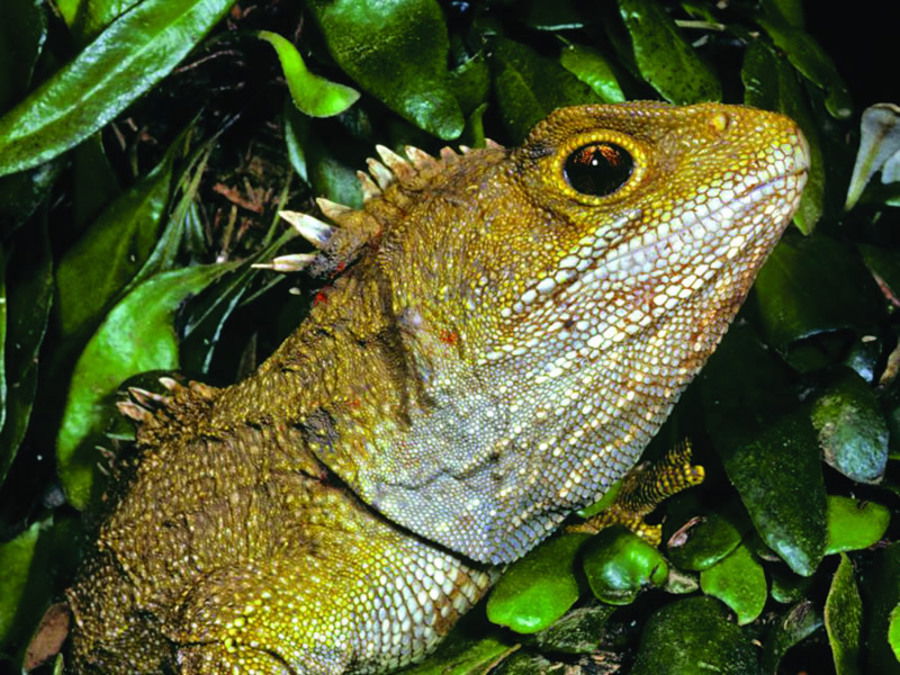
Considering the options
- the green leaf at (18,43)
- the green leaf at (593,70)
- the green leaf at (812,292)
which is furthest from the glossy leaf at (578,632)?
the green leaf at (18,43)

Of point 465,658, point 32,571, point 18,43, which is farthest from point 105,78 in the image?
point 465,658

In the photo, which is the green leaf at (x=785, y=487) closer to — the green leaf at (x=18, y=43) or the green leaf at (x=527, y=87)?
the green leaf at (x=527, y=87)

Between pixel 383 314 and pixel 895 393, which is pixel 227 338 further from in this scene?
pixel 895 393

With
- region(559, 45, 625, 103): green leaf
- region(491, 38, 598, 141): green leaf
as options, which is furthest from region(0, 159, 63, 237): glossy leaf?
region(559, 45, 625, 103): green leaf

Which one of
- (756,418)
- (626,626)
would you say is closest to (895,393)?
(756,418)

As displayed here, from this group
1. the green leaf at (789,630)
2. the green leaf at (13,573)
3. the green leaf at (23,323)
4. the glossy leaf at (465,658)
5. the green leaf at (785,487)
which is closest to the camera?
the green leaf at (785,487)

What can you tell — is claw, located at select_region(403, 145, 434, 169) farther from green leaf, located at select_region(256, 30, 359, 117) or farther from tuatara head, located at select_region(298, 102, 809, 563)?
green leaf, located at select_region(256, 30, 359, 117)
